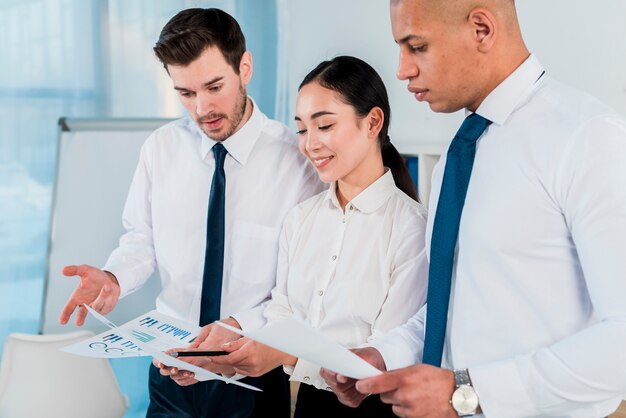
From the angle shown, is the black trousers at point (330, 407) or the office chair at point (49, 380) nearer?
the black trousers at point (330, 407)

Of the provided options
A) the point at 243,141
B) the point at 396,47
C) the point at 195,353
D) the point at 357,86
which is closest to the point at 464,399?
the point at 195,353

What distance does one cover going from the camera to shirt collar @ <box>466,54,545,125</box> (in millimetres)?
1276

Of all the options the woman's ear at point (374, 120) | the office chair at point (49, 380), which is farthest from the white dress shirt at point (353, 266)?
the office chair at point (49, 380)

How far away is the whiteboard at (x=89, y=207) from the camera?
295cm

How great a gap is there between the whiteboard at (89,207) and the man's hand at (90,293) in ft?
3.41

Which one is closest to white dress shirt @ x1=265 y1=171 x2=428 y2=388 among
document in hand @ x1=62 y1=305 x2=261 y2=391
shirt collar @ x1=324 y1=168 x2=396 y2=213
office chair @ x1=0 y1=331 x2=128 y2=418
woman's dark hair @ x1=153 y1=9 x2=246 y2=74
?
shirt collar @ x1=324 y1=168 x2=396 y2=213

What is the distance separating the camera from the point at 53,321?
2.94 m

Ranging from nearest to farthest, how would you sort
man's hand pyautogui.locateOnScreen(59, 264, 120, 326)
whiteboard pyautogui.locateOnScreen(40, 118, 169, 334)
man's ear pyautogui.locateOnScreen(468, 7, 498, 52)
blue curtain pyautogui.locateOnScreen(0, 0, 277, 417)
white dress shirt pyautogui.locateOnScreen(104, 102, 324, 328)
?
1. man's ear pyautogui.locateOnScreen(468, 7, 498, 52)
2. man's hand pyautogui.locateOnScreen(59, 264, 120, 326)
3. white dress shirt pyautogui.locateOnScreen(104, 102, 324, 328)
4. whiteboard pyautogui.locateOnScreen(40, 118, 169, 334)
5. blue curtain pyautogui.locateOnScreen(0, 0, 277, 417)

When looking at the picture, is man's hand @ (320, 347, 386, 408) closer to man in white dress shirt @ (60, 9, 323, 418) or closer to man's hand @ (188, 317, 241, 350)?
man's hand @ (188, 317, 241, 350)

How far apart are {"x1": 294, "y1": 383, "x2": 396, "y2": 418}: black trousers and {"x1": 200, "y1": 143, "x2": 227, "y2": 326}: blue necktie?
0.33 m

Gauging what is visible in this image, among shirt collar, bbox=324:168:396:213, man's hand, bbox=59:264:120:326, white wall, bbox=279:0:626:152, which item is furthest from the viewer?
white wall, bbox=279:0:626:152

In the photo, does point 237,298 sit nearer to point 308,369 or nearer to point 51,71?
point 308,369

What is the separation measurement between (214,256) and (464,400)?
2.95ft

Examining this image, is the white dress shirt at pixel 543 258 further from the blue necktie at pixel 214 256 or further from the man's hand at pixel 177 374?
the blue necktie at pixel 214 256
